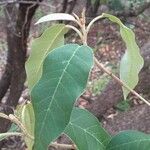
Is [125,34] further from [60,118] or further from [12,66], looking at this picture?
[12,66]

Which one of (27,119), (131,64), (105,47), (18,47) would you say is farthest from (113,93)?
(105,47)

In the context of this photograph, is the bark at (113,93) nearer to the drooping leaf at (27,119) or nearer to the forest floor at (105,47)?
the forest floor at (105,47)

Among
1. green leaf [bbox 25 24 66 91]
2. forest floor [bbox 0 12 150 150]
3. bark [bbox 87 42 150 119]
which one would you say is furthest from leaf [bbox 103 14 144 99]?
forest floor [bbox 0 12 150 150]

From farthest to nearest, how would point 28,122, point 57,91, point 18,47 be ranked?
point 18,47, point 28,122, point 57,91

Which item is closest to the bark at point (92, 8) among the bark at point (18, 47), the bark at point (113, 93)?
the bark at point (113, 93)

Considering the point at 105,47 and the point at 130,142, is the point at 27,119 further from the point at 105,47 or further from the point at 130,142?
the point at 105,47

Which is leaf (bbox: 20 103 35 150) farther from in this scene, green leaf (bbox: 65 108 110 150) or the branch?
the branch

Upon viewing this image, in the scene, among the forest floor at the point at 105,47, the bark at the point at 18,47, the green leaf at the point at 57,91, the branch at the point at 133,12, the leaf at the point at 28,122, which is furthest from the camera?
the forest floor at the point at 105,47
